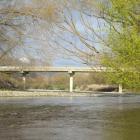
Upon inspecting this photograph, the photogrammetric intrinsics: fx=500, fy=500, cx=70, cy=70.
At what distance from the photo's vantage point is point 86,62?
19469mm

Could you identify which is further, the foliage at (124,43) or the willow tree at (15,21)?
the willow tree at (15,21)

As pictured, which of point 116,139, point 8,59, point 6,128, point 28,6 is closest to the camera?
point 116,139

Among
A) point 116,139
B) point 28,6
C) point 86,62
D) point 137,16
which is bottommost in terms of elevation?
point 116,139

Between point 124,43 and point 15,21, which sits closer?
point 124,43

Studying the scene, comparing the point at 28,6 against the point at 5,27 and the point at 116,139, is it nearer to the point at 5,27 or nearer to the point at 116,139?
the point at 5,27

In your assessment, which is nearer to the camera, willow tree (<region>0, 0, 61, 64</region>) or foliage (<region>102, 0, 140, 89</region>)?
foliage (<region>102, 0, 140, 89</region>)

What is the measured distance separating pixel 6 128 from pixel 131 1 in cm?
650

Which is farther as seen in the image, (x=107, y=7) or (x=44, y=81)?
(x=44, y=81)

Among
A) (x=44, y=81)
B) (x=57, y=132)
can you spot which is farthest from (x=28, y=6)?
(x=44, y=81)

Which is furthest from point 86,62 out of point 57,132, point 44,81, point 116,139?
point 44,81

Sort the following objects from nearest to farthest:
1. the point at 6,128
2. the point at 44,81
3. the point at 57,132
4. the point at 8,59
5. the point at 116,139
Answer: the point at 116,139, the point at 57,132, the point at 6,128, the point at 8,59, the point at 44,81

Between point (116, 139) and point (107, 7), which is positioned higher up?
point (107, 7)

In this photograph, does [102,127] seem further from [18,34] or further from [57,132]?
[18,34]

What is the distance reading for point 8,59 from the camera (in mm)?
41406
